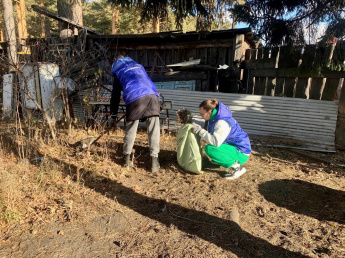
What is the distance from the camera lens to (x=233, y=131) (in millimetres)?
3551

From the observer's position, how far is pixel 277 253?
225 centimetres

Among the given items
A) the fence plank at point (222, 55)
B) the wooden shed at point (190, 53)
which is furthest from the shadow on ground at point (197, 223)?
the fence plank at point (222, 55)

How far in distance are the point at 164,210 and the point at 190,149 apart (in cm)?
105

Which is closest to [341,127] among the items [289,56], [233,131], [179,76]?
[289,56]

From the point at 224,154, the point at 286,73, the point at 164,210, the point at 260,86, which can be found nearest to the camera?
the point at 164,210

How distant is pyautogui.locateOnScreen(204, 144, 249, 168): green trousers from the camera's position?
350 centimetres

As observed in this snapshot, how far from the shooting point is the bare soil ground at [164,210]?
231 centimetres

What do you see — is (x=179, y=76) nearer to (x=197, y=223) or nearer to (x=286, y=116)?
(x=286, y=116)

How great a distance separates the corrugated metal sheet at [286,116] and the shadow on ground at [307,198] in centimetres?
185

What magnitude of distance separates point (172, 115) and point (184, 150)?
277 centimetres

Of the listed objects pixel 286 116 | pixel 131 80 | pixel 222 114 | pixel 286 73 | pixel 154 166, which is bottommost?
pixel 154 166

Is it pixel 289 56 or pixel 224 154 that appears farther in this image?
pixel 289 56

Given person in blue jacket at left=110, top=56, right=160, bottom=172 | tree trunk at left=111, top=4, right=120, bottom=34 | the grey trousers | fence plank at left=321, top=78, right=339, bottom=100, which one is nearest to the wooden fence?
fence plank at left=321, top=78, right=339, bottom=100

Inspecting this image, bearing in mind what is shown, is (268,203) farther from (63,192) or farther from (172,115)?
(172,115)
